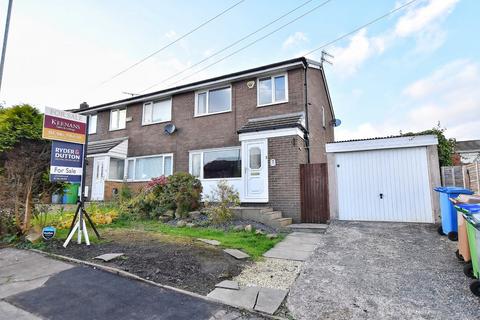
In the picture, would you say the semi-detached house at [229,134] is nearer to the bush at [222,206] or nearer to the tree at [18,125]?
the bush at [222,206]

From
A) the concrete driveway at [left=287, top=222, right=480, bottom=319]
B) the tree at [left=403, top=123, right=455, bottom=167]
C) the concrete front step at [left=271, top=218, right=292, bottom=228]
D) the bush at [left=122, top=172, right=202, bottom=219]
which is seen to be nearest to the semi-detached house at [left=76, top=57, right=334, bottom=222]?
the concrete front step at [left=271, top=218, right=292, bottom=228]

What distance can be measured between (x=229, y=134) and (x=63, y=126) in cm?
670

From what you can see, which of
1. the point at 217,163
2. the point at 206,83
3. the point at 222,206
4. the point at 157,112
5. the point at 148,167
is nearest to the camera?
the point at 222,206

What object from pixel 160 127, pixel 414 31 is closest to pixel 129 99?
pixel 160 127

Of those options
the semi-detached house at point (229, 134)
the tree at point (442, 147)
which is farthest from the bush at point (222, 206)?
the tree at point (442, 147)

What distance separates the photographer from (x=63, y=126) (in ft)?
20.2

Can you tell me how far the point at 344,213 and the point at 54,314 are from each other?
818 cm

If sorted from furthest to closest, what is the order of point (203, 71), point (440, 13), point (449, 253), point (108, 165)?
point (108, 165) < point (203, 71) < point (440, 13) < point (449, 253)

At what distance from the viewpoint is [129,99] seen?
14805mm

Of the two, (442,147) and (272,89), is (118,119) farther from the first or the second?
(442,147)

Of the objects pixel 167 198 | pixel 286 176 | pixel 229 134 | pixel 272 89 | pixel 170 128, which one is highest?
pixel 272 89

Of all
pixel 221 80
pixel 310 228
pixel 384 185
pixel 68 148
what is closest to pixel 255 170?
pixel 310 228

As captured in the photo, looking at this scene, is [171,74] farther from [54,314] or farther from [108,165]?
[54,314]

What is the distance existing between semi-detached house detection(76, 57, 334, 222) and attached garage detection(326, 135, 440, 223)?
1.46m
